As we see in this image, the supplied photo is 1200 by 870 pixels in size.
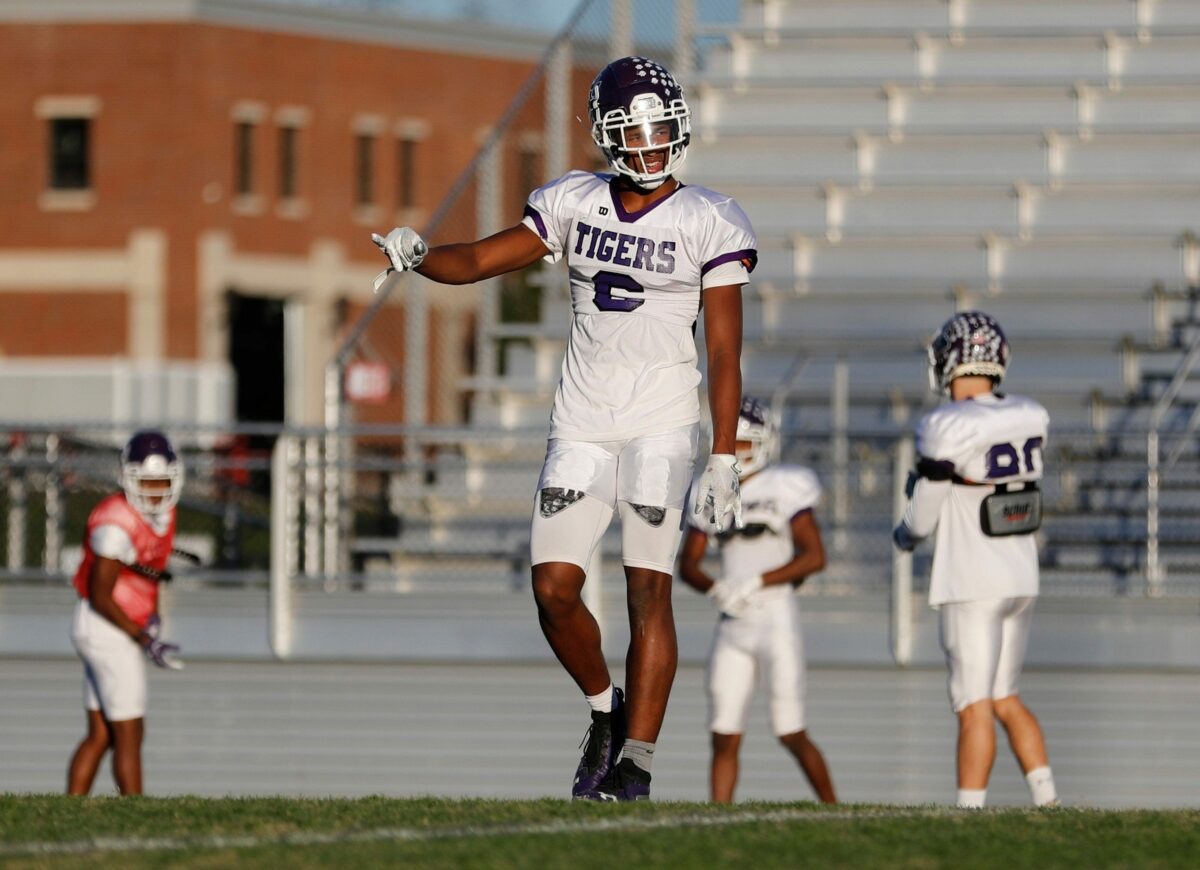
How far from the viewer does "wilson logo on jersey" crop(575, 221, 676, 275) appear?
228 inches

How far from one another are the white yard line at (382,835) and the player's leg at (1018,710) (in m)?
2.01

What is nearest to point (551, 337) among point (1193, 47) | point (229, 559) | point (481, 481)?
point (481, 481)

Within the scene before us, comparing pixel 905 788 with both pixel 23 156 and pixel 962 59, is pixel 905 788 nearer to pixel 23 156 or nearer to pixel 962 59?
pixel 962 59

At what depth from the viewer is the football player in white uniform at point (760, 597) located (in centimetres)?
905

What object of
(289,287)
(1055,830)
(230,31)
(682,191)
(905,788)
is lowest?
(905,788)

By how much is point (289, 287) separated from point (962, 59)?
20.1m

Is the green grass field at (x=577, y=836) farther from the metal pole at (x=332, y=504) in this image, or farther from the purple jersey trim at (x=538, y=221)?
the metal pole at (x=332, y=504)

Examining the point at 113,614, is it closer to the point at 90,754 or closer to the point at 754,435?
the point at 90,754

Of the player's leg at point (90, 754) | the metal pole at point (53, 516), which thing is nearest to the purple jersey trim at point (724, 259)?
the player's leg at point (90, 754)

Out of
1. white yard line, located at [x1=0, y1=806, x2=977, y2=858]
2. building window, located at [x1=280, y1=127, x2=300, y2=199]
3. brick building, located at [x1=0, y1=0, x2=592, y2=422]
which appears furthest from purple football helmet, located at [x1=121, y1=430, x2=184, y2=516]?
building window, located at [x1=280, y1=127, x2=300, y2=199]

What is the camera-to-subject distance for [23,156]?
112ft

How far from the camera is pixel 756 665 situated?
30.3 feet

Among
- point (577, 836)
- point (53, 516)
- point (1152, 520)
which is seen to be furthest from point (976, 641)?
point (53, 516)

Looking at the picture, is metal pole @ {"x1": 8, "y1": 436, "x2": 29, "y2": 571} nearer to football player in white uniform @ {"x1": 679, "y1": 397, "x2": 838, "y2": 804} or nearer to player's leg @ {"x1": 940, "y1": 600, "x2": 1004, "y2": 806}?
football player in white uniform @ {"x1": 679, "y1": 397, "x2": 838, "y2": 804}
